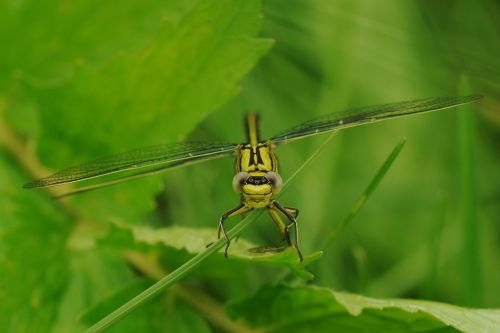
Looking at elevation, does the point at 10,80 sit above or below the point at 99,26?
below

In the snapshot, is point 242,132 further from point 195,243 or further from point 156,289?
point 156,289

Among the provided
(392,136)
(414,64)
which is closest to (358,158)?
(392,136)

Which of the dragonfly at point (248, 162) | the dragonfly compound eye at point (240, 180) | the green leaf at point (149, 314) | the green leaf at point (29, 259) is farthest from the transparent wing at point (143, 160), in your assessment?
the green leaf at point (149, 314)

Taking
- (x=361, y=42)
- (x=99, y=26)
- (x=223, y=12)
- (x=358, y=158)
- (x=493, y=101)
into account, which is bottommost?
(x=358, y=158)

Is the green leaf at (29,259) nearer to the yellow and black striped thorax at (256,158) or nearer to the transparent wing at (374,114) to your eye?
the yellow and black striped thorax at (256,158)

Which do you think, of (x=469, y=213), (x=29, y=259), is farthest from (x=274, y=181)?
(x=29, y=259)

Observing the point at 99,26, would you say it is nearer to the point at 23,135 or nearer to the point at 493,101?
the point at 23,135

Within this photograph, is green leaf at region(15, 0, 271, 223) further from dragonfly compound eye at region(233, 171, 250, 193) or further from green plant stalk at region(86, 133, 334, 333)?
green plant stalk at region(86, 133, 334, 333)

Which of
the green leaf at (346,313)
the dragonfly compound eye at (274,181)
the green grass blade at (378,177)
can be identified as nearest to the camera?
the green leaf at (346,313)

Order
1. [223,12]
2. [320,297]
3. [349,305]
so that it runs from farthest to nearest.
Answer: [223,12]
[320,297]
[349,305]
